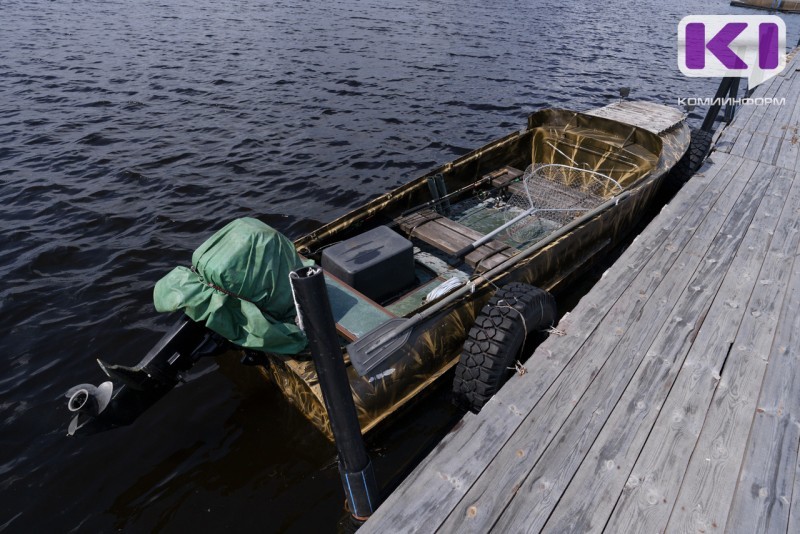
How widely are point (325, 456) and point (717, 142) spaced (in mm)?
10781

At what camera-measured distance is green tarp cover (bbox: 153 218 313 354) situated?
12.5 ft

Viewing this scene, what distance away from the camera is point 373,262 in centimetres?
514

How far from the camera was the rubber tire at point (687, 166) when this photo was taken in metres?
8.49

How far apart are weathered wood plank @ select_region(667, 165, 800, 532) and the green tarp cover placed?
10.9 ft

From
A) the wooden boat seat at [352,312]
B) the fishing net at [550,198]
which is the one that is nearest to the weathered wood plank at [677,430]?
the wooden boat seat at [352,312]

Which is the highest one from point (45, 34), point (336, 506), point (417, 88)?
point (45, 34)

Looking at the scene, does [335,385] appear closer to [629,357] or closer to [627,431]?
[627,431]

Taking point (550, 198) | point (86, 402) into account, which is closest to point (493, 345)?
point (86, 402)

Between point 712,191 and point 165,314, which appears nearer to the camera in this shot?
point 165,314

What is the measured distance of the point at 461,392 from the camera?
4.66 meters

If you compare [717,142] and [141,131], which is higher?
[141,131]

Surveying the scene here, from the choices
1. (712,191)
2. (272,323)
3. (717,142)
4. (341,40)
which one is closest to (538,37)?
(341,40)

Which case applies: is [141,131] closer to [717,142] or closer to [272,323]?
[272,323]

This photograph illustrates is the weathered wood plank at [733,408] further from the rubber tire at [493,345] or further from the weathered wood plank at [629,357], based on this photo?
the rubber tire at [493,345]
